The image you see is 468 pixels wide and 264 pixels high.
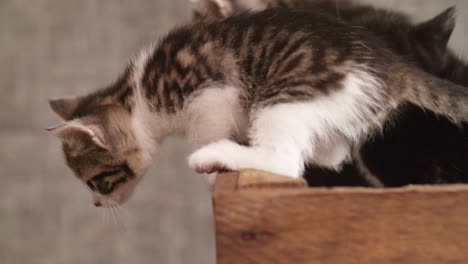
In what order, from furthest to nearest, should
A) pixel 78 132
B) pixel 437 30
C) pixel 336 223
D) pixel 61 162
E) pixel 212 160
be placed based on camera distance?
A: pixel 61 162
pixel 437 30
pixel 78 132
pixel 212 160
pixel 336 223

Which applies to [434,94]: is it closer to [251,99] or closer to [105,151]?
[251,99]

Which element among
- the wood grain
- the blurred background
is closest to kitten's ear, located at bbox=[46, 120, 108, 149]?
the wood grain

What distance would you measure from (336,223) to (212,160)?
0.32m

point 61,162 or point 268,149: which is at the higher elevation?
point 268,149

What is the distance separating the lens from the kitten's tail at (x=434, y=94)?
0.92 meters

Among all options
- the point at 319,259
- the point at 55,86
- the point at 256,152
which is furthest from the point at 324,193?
the point at 55,86

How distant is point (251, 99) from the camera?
1001 millimetres

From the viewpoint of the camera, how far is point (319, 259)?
0.57 meters

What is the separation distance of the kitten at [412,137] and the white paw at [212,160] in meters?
0.32

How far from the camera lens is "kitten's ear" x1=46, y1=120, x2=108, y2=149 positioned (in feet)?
3.43

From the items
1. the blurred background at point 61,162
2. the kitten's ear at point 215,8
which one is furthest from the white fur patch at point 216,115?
the blurred background at point 61,162

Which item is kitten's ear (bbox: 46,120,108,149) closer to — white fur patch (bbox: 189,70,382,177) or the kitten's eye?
the kitten's eye

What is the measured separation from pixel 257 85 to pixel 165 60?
0.23 m

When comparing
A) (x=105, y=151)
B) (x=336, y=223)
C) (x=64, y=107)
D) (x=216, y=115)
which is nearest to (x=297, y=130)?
(x=216, y=115)
